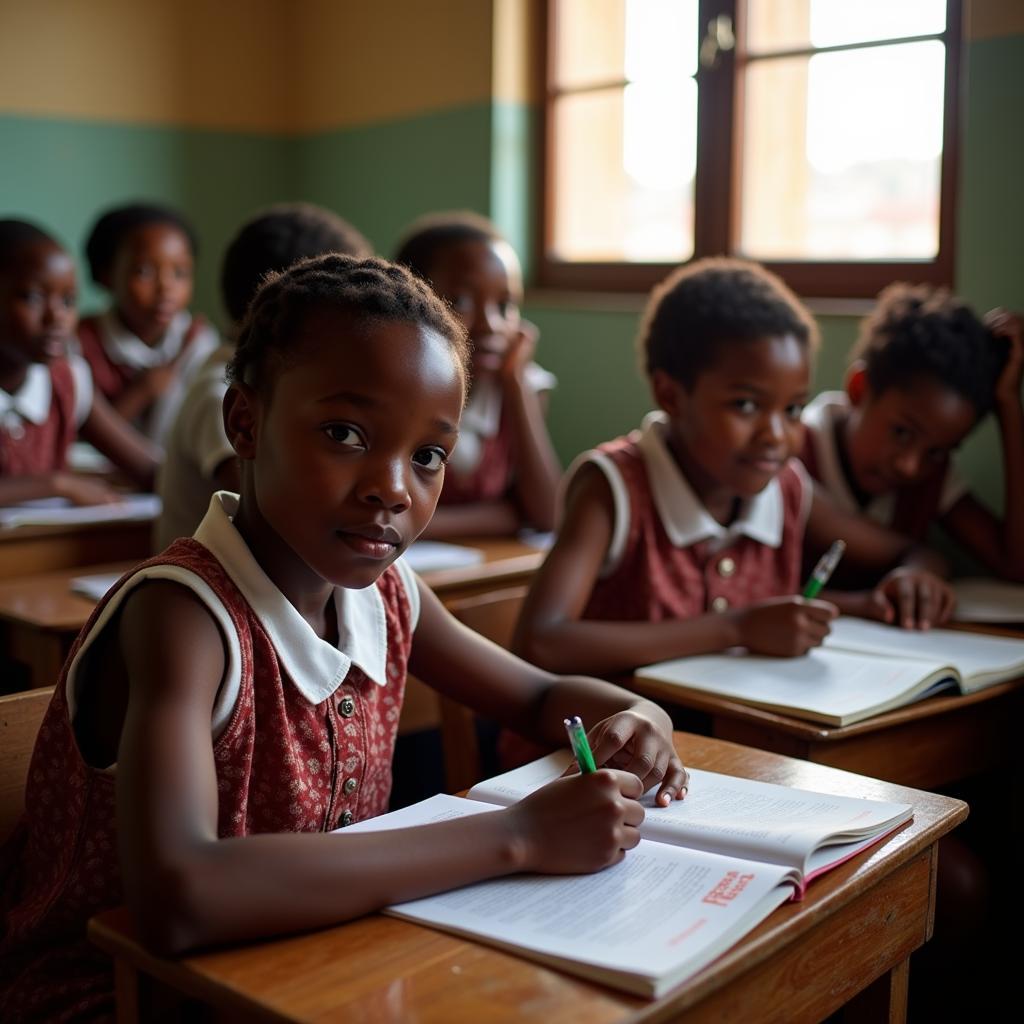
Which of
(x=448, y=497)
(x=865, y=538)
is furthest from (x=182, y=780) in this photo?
(x=448, y=497)

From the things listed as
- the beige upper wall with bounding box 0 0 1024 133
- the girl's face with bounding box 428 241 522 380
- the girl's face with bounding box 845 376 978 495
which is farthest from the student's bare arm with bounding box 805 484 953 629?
the beige upper wall with bounding box 0 0 1024 133

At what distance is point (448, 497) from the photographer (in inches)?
121

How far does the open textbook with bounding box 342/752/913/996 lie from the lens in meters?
0.91

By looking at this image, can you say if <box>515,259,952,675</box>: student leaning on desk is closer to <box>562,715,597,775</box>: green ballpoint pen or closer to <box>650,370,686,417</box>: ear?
<box>650,370,686,417</box>: ear

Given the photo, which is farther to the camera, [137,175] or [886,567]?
[137,175]

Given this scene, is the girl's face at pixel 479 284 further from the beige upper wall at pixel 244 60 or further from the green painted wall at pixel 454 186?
the beige upper wall at pixel 244 60

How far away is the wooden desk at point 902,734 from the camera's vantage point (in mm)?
1567

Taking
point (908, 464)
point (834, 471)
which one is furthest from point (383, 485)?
point (834, 471)

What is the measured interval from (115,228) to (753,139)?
1.96 m

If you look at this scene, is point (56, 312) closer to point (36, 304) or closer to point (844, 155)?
point (36, 304)

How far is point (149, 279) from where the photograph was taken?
401 cm

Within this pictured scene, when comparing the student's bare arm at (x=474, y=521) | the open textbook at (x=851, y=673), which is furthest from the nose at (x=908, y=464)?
Result: the student's bare arm at (x=474, y=521)

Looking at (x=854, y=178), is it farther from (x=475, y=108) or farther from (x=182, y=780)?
(x=182, y=780)

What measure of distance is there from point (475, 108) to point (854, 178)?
4.10ft
